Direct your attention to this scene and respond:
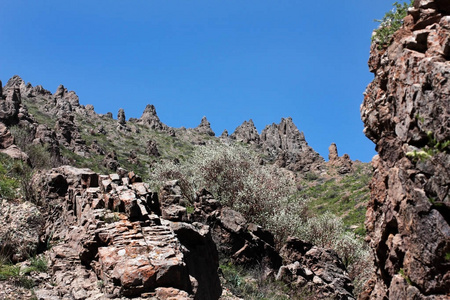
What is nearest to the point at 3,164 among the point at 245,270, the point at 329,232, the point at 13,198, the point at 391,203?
the point at 13,198

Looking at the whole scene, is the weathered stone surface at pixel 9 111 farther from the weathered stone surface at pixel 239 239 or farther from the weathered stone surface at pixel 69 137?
the weathered stone surface at pixel 239 239

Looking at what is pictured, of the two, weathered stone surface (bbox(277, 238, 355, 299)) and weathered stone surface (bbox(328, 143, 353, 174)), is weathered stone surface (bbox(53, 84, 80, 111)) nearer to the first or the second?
weathered stone surface (bbox(328, 143, 353, 174))

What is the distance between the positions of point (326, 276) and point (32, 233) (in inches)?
458

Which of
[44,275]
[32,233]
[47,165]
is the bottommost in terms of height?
[44,275]

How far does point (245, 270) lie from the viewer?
16188 millimetres

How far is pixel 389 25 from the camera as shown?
8.84m

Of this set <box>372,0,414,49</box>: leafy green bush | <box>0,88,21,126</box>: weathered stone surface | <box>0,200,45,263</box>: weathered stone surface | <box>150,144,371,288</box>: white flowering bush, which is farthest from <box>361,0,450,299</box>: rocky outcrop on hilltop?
<box>0,88,21,126</box>: weathered stone surface

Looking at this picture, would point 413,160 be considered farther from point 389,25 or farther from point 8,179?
point 8,179

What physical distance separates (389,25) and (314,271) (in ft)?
37.4

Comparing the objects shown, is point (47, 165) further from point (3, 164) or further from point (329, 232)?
point (329, 232)

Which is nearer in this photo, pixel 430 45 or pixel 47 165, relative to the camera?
pixel 430 45

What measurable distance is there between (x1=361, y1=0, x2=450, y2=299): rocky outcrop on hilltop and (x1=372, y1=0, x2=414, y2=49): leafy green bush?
0.99 feet

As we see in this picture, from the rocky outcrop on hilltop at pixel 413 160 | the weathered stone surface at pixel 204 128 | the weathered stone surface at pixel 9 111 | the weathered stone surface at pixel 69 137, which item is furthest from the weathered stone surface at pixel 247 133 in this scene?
the rocky outcrop on hilltop at pixel 413 160

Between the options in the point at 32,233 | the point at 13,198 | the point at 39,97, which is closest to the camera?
the point at 32,233
